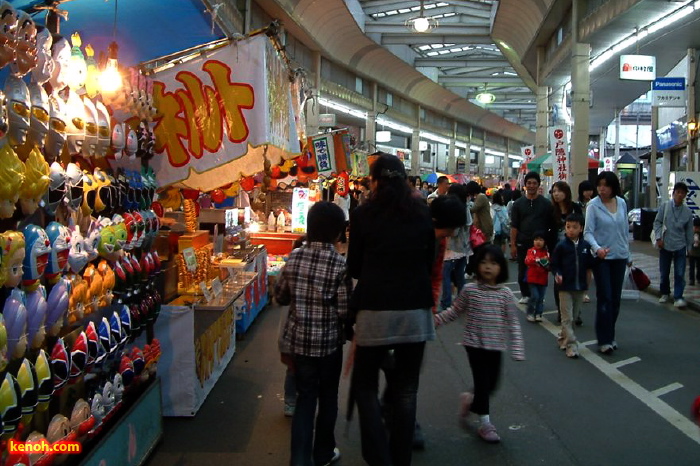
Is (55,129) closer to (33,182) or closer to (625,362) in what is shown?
(33,182)

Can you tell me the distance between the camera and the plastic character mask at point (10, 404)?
7.95 feet

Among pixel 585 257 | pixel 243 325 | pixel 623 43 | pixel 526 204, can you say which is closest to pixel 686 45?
pixel 623 43

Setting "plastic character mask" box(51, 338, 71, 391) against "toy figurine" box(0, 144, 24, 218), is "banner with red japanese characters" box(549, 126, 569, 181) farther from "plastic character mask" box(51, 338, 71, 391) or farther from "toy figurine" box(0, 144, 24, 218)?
"toy figurine" box(0, 144, 24, 218)

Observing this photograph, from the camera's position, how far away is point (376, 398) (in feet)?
11.3

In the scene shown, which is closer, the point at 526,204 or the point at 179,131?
the point at 179,131

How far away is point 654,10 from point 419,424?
11.1m

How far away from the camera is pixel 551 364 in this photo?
6.29 m

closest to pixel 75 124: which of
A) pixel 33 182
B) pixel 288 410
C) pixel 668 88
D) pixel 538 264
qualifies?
pixel 33 182

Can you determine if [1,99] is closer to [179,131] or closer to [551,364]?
[179,131]

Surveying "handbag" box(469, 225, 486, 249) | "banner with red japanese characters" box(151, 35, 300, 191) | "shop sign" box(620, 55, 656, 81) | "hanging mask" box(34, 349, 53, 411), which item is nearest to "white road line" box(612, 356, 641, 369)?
"handbag" box(469, 225, 486, 249)

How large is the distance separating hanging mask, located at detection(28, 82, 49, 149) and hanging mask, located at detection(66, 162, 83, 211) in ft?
1.12

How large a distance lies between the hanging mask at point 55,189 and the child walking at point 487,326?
246 cm

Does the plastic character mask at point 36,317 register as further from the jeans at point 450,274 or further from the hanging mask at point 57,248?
the jeans at point 450,274

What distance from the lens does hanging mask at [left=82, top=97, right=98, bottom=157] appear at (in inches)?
128
